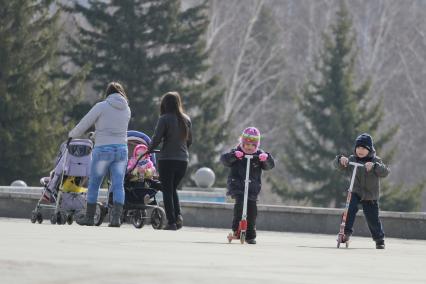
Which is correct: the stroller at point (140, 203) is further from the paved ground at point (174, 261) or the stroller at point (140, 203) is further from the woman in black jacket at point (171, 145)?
the paved ground at point (174, 261)

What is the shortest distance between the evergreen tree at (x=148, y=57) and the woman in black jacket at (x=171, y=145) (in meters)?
29.4

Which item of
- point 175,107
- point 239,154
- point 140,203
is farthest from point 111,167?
point 239,154

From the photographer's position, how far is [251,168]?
691 inches

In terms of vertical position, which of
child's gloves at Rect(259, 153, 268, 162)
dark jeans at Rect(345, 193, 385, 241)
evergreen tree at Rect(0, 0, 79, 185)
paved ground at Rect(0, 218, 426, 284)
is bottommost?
paved ground at Rect(0, 218, 426, 284)

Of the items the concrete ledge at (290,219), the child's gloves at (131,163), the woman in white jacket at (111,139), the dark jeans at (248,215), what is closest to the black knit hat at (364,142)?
the dark jeans at (248,215)

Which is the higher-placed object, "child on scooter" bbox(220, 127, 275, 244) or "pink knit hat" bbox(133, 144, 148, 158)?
"pink knit hat" bbox(133, 144, 148, 158)

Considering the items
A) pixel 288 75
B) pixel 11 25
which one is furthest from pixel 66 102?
pixel 288 75

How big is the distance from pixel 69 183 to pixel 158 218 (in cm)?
167

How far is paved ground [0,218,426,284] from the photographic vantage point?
10438 mm

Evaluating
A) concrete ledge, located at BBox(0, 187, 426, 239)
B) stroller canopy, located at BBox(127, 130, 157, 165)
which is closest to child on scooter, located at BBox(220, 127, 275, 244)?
stroller canopy, located at BBox(127, 130, 157, 165)

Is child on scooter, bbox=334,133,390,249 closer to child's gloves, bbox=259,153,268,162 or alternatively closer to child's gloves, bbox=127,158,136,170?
child's gloves, bbox=259,153,268,162

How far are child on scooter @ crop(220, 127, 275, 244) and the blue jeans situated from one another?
82.2 inches

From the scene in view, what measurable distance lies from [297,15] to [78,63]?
4118 cm

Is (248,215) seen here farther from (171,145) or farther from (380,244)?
(171,145)
